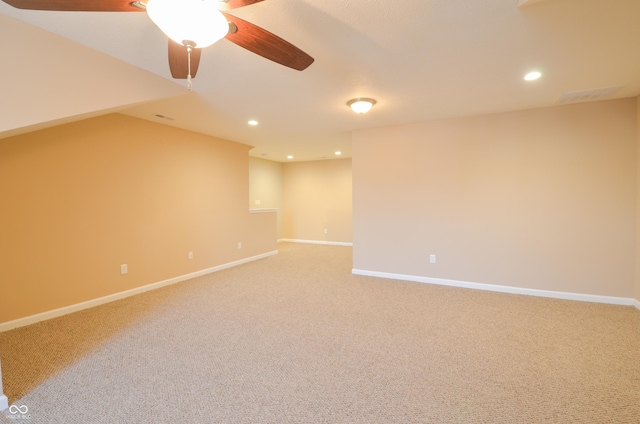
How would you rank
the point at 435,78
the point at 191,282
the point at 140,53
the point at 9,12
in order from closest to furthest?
the point at 9,12, the point at 140,53, the point at 435,78, the point at 191,282

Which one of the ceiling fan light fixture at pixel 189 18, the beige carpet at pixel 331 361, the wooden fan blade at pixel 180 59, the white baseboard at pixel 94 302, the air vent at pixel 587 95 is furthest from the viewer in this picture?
the air vent at pixel 587 95

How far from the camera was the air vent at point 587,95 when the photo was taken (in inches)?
116

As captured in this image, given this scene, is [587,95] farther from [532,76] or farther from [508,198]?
[508,198]

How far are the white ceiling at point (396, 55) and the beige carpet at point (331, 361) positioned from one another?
2.20 meters

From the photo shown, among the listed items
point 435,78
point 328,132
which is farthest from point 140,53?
point 328,132

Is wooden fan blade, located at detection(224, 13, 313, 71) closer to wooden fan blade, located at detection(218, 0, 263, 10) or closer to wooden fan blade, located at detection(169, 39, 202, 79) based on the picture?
wooden fan blade, located at detection(218, 0, 263, 10)

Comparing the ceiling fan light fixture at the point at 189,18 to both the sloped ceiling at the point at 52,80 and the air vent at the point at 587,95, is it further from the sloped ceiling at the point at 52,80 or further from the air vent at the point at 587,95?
the air vent at the point at 587,95

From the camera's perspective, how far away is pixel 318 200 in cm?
790

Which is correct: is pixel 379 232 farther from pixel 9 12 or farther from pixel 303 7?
pixel 9 12

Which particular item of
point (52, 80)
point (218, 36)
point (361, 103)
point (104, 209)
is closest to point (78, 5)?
point (218, 36)

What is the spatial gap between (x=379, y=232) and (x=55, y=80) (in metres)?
4.04

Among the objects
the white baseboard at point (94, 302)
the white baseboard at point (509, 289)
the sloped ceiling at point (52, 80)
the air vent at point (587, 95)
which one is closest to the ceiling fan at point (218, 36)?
the sloped ceiling at point (52, 80)

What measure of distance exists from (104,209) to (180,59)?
2.74 meters

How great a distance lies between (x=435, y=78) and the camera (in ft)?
8.72
